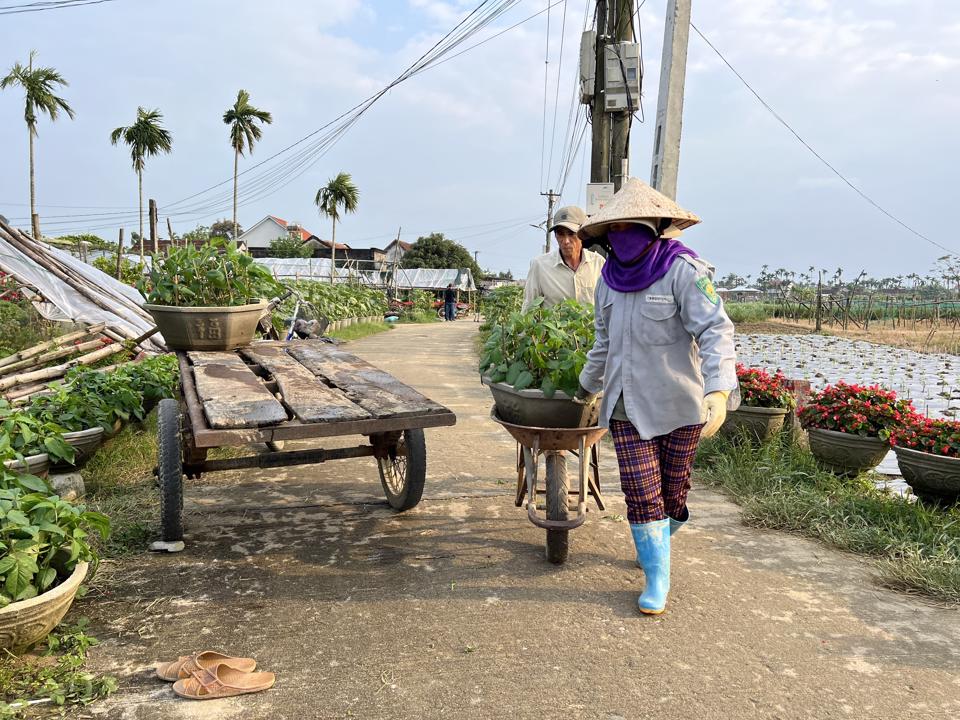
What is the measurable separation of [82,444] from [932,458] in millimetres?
5316

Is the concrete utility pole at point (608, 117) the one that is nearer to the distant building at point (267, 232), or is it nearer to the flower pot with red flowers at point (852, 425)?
the flower pot with red flowers at point (852, 425)

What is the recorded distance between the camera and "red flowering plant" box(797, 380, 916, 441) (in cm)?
443

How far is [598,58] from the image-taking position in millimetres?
Result: 7457

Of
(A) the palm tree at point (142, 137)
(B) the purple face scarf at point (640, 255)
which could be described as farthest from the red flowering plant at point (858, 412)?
(A) the palm tree at point (142, 137)

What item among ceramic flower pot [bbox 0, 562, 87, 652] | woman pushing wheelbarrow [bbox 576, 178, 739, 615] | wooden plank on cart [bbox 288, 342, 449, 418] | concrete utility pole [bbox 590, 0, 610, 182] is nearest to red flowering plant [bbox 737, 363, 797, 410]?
woman pushing wheelbarrow [bbox 576, 178, 739, 615]

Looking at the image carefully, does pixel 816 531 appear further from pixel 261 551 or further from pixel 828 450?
pixel 261 551

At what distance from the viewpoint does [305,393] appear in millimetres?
3254

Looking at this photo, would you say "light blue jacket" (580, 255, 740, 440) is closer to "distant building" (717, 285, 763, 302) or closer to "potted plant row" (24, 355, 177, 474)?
"potted plant row" (24, 355, 177, 474)

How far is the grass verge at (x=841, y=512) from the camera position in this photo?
10.4 ft

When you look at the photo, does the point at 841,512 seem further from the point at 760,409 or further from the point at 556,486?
the point at 556,486

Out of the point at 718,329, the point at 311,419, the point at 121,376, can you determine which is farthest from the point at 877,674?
the point at 121,376

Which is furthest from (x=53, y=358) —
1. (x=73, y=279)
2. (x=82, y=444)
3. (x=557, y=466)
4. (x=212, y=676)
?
(x=557, y=466)

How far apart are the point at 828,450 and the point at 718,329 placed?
8.74 feet

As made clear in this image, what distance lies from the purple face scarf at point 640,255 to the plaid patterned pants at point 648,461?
617 millimetres
